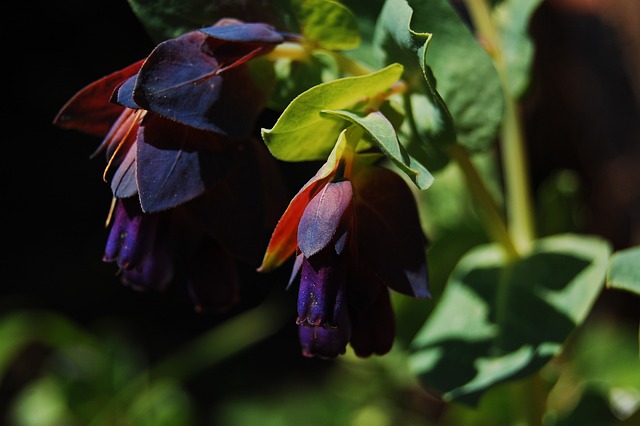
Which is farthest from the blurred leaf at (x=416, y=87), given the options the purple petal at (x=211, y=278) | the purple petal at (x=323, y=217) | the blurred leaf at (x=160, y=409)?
the blurred leaf at (x=160, y=409)

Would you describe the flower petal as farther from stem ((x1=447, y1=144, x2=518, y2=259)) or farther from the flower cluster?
stem ((x1=447, y1=144, x2=518, y2=259))

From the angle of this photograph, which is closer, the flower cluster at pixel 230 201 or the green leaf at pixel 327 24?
the flower cluster at pixel 230 201

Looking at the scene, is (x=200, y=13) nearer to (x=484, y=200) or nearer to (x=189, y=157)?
(x=189, y=157)

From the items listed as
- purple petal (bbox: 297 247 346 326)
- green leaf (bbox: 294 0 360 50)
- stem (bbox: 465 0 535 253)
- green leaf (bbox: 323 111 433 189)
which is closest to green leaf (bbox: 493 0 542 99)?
stem (bbox: 465 0 535 253)

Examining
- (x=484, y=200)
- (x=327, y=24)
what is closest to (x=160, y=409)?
(x=484, y=200)

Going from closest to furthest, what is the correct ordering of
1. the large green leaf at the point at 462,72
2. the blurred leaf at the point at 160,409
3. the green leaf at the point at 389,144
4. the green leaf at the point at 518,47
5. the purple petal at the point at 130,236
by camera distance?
1. the green leaf at the point at 389,144
2. the purple petal at the point at 130,236
3. the large green leaf at the point at 462,72
4. the green leaf at the point at 518,47
5. the blurred leaf at the point at 160,409

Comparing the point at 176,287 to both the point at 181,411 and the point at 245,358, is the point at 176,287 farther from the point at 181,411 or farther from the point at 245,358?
the point at 181,411

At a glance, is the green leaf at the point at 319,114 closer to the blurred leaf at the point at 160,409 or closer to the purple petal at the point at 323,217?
the purple petal at the point at 323,217
